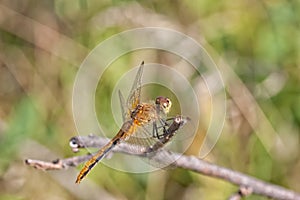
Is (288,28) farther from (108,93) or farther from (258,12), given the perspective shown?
(108,93)

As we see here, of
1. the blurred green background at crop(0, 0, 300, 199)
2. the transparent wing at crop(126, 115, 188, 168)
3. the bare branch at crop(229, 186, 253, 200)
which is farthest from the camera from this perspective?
the blurred green background at crop(0, 0, 300, 199)

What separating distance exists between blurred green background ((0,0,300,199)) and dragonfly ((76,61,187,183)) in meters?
0.65

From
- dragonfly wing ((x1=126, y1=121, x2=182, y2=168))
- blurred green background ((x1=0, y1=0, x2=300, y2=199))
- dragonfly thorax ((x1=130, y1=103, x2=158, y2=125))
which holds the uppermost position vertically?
blurred green background ((x1=0, y1=0, x2=300, y2=199))

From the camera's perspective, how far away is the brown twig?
36.1 inches

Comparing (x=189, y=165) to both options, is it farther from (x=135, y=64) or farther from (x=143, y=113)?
(x=135, y=64)

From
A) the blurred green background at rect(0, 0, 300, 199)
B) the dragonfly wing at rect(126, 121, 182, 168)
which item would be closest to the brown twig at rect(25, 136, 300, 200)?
the dragonfly wing at rect(126, 121, 182, 168)

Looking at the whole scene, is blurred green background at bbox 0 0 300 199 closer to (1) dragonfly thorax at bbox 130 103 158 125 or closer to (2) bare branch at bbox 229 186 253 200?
(2) bare branch at bbox 229 186 253 200

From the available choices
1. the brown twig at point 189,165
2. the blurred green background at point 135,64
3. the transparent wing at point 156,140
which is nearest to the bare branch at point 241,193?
the brown twig at point 189,165

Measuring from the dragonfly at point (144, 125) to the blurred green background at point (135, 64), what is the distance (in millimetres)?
646

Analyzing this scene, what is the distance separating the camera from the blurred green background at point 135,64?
65.4 inches

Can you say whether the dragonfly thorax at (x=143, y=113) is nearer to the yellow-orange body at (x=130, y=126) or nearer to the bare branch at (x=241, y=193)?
the yellow-orange body at (x=130, y=126)

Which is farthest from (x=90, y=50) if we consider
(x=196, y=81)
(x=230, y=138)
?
(x=230, y=138)

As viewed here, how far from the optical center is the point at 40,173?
66.7 inches

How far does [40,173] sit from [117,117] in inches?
12.0
